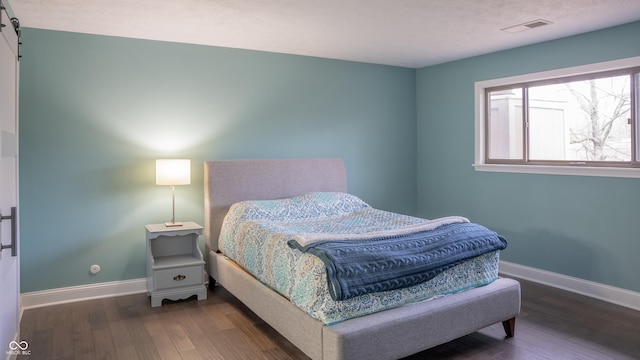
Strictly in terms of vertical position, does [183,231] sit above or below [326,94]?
below

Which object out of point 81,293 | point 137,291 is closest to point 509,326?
point 137,291

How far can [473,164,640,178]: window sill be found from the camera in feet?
12.2

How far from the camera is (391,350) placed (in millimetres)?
2434

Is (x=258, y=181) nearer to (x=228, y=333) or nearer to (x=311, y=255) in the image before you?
(x=228, y=333)

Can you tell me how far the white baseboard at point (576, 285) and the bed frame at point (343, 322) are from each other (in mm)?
1291

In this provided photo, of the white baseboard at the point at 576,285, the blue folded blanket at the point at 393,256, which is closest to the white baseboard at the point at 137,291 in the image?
the white baseboard at the point at 576,285

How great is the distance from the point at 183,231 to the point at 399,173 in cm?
281

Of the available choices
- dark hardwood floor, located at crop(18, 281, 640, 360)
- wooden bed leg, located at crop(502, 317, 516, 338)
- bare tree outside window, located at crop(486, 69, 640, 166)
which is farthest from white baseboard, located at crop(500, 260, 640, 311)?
wooden bed leg, located at crop(502, 317, 516, 338)

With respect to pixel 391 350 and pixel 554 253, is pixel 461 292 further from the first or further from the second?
pixel 554 253

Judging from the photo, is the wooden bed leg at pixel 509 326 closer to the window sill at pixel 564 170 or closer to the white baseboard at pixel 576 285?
the white baseboard at pixel 576 285

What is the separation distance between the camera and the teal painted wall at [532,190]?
3770 mm

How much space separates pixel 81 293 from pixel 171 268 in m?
0.84

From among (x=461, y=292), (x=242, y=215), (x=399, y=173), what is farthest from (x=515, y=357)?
(x=399, y=173)

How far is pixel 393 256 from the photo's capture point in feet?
8.50
